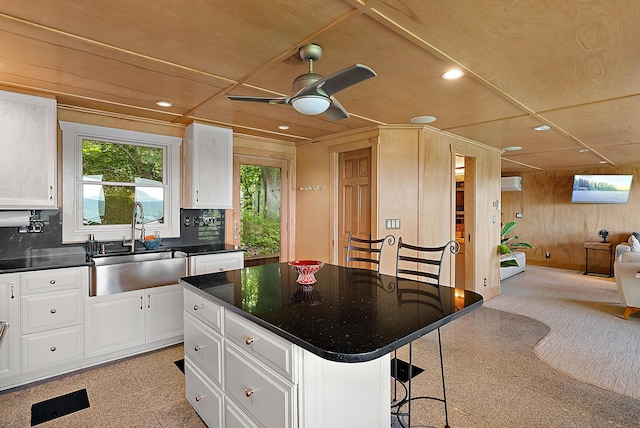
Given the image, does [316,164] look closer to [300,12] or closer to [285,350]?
[300,12]

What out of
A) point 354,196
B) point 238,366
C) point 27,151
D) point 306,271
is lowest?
point 238,366

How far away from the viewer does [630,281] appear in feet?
13.4

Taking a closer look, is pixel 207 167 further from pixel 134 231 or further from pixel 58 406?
pixel 58 406

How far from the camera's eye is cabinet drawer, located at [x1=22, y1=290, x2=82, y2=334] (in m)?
2.56

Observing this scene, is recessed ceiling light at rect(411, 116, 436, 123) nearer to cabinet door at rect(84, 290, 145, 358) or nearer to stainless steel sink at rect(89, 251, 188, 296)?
stainless steel sink at rect(89, 251, 188, 296)

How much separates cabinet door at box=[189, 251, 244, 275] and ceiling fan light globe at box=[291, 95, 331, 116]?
7.11ft

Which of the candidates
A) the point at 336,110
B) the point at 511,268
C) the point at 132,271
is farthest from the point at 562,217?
the point at 132,271

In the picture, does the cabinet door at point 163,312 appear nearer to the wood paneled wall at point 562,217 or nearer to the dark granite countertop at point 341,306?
the dark granite countertop at point 341,306

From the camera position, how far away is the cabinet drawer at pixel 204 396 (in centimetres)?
180

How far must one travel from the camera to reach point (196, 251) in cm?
347

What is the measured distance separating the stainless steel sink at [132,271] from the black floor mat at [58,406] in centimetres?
78

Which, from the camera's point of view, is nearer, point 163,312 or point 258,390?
point 258,390

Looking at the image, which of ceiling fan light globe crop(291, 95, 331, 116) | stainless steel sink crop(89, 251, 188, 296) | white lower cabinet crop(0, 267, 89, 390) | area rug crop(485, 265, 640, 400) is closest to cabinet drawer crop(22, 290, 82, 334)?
white lower cabinet crop(0, 267, 89, 390)

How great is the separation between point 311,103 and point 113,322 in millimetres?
2624
